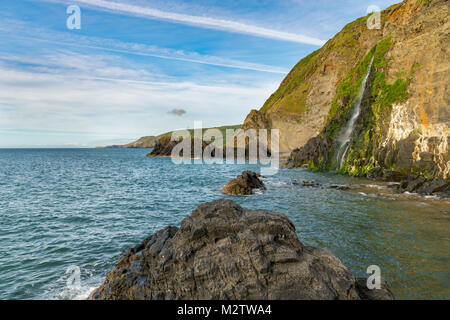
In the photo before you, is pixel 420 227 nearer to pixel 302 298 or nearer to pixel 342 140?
pixel 302 298

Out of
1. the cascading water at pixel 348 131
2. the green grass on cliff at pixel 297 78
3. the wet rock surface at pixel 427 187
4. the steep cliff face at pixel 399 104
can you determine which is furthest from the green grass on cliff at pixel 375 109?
the green grass on cliff at pixel 297 78

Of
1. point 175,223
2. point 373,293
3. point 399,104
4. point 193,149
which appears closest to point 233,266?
point 373,293

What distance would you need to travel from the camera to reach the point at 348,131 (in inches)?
2012

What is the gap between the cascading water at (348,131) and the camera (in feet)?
159

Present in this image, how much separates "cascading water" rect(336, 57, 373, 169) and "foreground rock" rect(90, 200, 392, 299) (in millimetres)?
45042

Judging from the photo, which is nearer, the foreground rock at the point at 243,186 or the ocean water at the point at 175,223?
the ocean water at the point at 175,223

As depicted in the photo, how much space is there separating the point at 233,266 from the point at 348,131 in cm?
5081

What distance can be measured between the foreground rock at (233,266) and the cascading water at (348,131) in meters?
45.0

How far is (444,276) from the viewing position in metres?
10.1

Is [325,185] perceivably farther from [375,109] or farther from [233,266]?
[233,266]

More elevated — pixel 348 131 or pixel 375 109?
pixel 375 109

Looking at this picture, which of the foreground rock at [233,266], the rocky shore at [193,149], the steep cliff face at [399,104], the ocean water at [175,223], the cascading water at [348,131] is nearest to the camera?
the foreground rock at [233,266]

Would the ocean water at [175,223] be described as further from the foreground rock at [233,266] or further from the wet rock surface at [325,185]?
the foreground rock at [233,266]
